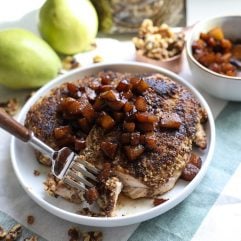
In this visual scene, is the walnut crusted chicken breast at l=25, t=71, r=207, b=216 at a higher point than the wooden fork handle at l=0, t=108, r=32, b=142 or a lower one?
lower

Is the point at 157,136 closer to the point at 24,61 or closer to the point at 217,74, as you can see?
the point at 217,74

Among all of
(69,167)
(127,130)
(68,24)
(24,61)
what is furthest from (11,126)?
(68,24)

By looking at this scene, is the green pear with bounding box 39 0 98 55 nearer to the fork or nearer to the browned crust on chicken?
the browned crust on chicken

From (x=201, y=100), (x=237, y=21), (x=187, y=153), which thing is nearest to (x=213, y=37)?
(x=237, y=21)

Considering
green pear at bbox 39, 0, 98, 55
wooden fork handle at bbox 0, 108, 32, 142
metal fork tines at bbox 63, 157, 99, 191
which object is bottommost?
metal fork tines at bbox 63, 157, 99, 191

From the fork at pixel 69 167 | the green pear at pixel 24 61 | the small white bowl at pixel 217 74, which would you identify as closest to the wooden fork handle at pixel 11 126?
the fork at pixel 69 167

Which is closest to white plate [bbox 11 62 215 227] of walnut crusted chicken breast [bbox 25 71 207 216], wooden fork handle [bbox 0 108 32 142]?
walnut crusted chicken breast [bbox 25 71 207 216]
